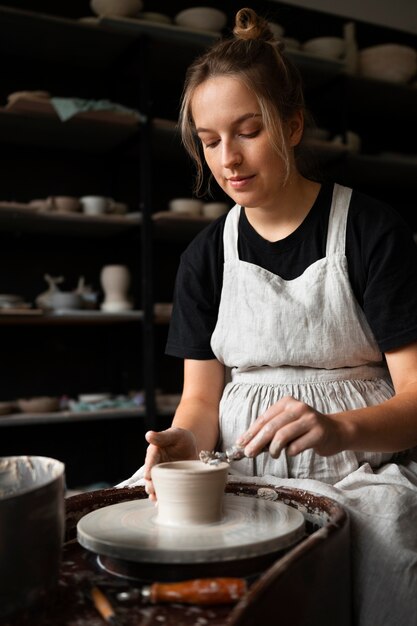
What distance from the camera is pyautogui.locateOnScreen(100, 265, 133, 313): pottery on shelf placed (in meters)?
3.31

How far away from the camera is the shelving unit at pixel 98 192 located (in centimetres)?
319

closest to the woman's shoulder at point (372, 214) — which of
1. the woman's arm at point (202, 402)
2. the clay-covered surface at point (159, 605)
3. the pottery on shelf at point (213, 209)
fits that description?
the woman's arm at point (202, 402)

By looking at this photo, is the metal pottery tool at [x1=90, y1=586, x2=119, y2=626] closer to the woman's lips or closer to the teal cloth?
the woman's lips

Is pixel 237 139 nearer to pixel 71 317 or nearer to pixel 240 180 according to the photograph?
pixel 240 180

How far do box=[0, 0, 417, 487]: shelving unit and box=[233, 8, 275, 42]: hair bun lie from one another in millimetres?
1788

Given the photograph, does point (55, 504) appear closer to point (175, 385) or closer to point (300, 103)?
point (300, 103)

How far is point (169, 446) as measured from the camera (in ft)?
3.87

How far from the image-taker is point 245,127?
4.16 feet

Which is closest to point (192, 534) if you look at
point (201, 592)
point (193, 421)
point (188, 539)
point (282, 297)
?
point (188, 539)

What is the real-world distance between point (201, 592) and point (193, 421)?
2.21 ft

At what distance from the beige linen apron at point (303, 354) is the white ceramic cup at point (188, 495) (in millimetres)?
241

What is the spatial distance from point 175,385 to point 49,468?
3.11 metres

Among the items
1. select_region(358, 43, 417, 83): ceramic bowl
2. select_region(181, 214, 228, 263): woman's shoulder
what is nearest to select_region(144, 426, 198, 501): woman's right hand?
select_region(181, 214, 228, 263): woman's shoulder

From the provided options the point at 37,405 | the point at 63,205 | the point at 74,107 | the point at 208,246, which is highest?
the point at 74,107
